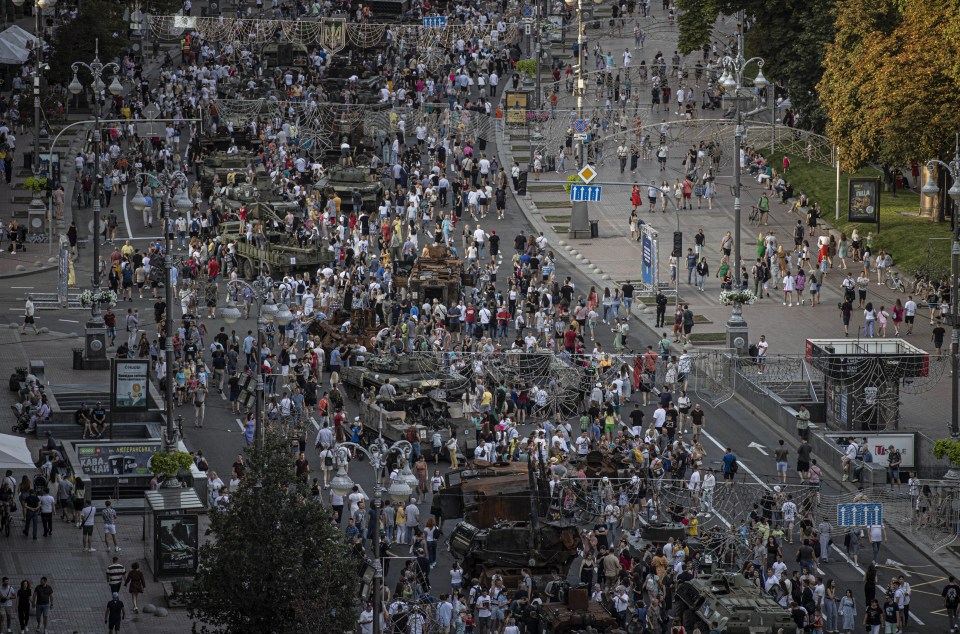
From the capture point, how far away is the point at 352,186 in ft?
263

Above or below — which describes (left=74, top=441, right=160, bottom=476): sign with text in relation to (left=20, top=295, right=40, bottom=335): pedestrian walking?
below

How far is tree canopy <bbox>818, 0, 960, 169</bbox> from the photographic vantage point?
2803 inches

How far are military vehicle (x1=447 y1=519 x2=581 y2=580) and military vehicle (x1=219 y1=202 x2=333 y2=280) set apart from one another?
84.4 ft

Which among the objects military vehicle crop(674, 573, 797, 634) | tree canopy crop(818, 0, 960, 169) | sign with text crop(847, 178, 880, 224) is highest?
tree canopy crop(818, 0, 960, 169)

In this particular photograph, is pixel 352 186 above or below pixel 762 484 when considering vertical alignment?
above

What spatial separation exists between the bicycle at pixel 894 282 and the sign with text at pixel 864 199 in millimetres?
2087

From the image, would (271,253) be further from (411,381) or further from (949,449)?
(949,449)

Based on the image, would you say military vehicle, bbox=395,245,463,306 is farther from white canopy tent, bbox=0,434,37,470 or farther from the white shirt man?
white canopy tent, bbox=0,434,37,470

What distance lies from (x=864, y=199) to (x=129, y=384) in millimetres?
29937

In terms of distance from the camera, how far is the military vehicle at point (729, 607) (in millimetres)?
43250

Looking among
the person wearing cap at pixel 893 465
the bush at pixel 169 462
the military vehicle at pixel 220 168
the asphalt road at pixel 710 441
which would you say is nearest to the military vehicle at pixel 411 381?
the asphalt road at pixel 710 441

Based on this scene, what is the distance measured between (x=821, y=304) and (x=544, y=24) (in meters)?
33.1

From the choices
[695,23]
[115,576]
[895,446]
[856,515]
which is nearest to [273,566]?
[115,576]

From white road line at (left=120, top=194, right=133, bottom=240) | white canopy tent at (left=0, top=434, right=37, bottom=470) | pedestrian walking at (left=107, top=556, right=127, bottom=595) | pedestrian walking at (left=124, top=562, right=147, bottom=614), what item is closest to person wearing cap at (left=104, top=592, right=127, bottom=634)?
pedestrian walking at (left=107, top=556, right=127, bottom=595)
